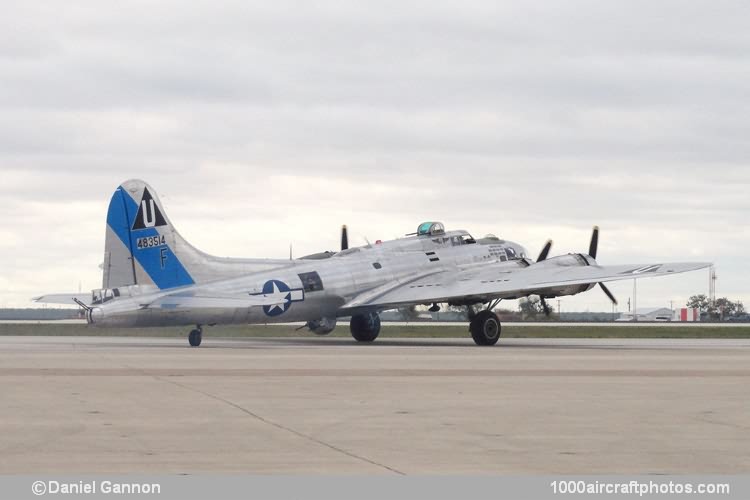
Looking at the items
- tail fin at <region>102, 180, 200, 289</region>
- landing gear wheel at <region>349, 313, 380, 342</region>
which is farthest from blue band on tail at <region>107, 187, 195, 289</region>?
landing gear wheel at <region>349, 313, 380, 342</region>

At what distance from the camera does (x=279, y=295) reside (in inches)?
2125

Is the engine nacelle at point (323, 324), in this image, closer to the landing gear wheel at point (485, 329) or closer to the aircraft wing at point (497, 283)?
the aircraft wing at point (497, 283)

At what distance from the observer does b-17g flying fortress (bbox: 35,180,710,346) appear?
170 feet

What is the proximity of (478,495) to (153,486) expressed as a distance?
12.4 ft

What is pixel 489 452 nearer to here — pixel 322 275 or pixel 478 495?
pixel 478 495

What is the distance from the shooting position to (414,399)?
84.0 feet

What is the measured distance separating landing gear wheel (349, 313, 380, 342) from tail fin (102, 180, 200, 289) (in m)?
11.5

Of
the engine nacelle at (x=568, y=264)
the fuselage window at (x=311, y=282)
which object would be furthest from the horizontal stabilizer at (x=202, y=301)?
the engine nacelle at (x=568, y=264)

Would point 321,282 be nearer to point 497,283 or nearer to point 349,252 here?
point 349,252

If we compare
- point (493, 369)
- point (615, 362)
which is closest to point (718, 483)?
point (493, 369)

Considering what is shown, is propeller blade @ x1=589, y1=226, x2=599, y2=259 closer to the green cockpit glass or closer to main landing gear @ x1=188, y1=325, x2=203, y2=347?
the green cockpit glass

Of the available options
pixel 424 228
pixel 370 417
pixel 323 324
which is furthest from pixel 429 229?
pixel 370 417

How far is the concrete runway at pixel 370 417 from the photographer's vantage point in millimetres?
16359

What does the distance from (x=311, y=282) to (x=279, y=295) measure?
270 centimetres
